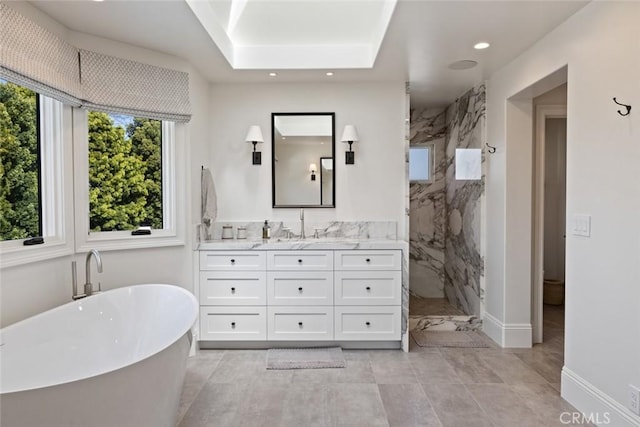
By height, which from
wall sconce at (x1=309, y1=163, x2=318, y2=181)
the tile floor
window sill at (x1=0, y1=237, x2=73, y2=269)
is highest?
wall sconce at (x1=309, y1=163, x2=318, y2=181)

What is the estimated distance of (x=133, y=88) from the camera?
2809 mm

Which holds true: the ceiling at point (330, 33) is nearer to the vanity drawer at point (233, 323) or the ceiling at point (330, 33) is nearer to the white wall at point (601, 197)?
the white wall at point (601, 197)

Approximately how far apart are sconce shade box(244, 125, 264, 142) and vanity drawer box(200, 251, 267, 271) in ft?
3.57

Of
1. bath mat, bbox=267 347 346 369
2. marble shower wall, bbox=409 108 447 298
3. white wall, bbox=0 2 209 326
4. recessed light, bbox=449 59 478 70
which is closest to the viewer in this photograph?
white wall, bbox=0 2 209 326

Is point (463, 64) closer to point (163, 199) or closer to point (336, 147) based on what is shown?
point (336, 147)

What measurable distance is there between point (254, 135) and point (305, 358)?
2075 millimetres

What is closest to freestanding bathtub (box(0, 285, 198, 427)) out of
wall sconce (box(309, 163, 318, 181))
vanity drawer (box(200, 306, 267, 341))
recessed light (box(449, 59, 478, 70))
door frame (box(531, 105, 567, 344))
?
vanity drawer (box(200, 306, 267, 341))

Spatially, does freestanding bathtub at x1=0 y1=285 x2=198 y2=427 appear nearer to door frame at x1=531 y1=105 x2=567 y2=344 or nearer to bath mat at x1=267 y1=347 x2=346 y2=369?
bath mat at x1=267 y1=347 x2=346 y2=369

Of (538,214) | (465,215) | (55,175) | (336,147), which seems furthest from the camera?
(465,215)

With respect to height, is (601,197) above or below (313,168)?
below

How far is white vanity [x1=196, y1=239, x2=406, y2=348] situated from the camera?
3217 millimetres

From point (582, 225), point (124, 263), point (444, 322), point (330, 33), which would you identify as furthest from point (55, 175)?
point (444, 322)

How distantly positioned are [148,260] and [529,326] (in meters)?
3.35

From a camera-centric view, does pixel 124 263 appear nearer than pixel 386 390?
No
